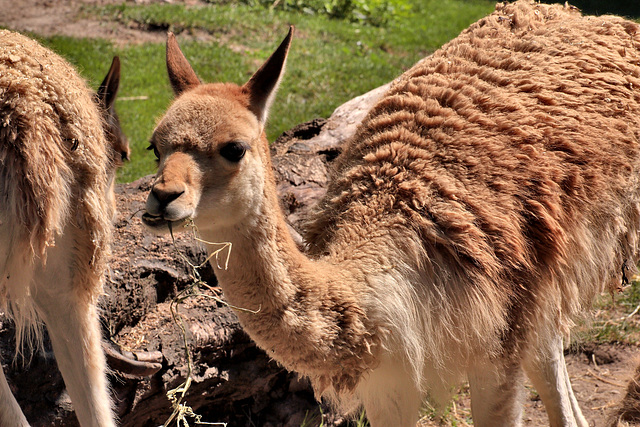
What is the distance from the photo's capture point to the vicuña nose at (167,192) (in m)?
2.54

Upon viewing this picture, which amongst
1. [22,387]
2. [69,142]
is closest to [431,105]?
[69,142]

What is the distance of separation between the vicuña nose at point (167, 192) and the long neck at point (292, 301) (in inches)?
13.7

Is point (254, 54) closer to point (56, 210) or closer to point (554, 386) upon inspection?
point (554, 386)

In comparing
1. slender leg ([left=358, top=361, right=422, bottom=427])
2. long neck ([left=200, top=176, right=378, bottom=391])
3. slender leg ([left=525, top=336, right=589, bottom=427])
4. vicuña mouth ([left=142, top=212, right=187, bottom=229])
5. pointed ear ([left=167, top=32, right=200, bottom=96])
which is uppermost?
pointed ear ([left=167, top=32, right=200, bottom=96])

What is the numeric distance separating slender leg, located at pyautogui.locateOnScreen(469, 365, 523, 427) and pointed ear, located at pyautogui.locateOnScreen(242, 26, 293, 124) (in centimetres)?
162

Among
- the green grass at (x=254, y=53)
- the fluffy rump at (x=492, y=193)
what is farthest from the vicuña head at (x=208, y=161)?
the green grass at (x=254, y=53)

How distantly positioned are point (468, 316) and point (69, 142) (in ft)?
6.19

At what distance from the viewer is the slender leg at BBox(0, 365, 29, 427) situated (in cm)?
292

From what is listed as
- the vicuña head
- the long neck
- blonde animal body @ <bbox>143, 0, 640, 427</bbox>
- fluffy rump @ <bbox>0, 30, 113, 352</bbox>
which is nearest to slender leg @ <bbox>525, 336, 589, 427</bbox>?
blonde animal body @ <bbox>143, 0, 640, 427</bbox>

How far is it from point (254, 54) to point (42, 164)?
23.7 feet

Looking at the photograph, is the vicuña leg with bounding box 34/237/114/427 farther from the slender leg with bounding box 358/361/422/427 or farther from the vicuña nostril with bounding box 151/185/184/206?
the slender leg with bounding box 358/361/422/427

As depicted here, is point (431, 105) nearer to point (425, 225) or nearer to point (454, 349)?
point (425, 225)

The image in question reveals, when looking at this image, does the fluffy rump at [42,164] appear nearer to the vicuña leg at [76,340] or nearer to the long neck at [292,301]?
the vicuña leg at [76,340]

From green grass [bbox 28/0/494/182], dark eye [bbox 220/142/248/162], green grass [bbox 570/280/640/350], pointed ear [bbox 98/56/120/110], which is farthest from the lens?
green grass [bbox 28/0/494/182]
